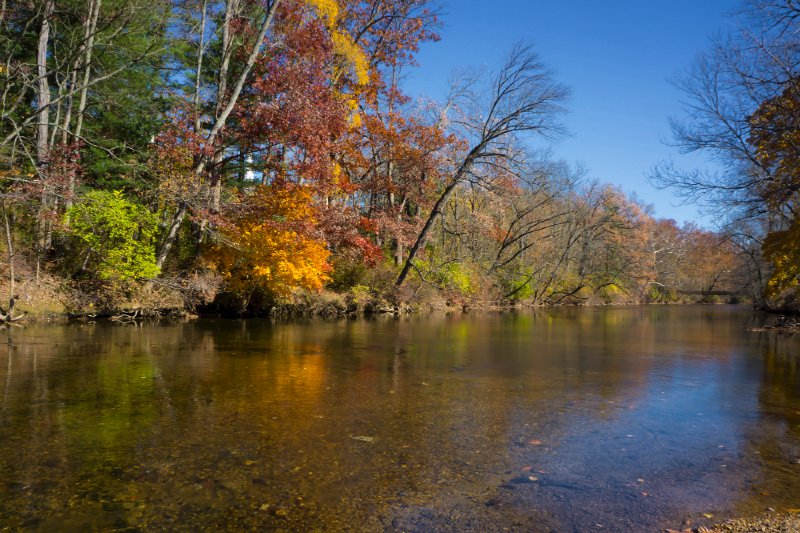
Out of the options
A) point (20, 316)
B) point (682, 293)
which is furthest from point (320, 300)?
point (682, 293)

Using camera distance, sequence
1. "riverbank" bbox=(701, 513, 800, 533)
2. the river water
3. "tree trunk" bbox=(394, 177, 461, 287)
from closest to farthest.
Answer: "riverbank" bbox=(701, 513, 800, 533) < the river water < "tree trunk" bbox=(394, 177, 461, 287)

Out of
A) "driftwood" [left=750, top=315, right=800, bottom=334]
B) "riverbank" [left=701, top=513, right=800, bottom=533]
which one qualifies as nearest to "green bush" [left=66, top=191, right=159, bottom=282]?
"riverbank" [left=701, top=513, right=800, bottom=533]

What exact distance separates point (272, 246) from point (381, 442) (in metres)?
15.6

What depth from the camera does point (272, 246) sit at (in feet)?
66.1

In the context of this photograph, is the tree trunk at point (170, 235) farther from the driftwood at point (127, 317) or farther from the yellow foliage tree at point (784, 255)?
the yellow foliage tree at point (784, 255)

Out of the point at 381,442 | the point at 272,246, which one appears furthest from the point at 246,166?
the point at 381,442

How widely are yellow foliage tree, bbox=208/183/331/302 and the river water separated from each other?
8953 millimetres

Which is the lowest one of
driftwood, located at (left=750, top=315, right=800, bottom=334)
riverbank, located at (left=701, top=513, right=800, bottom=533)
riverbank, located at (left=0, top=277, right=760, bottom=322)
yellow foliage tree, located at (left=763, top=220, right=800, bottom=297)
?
riverbank, located at (left=701, top=513, right=800, bottom=533)

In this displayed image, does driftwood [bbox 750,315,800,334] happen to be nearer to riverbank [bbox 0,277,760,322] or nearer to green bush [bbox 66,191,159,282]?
riverbank [bbox 0,277,760,322]

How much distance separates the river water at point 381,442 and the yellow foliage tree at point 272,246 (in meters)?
8.95

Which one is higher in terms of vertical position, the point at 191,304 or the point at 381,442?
the point at 191,304

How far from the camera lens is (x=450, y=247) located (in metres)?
37.3

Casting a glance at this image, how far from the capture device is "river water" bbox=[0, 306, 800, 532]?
383 centimetres

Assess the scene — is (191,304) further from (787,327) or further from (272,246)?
(787,327)
